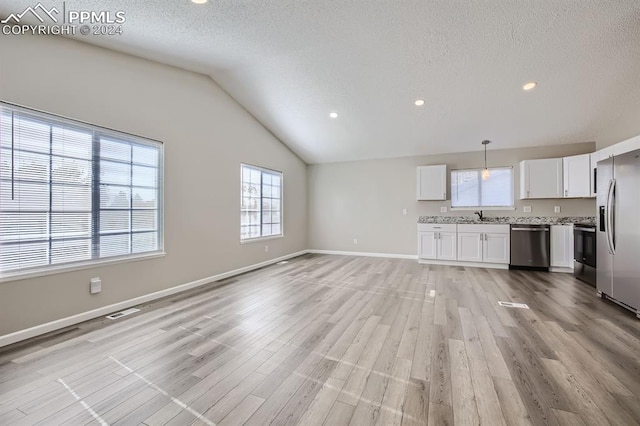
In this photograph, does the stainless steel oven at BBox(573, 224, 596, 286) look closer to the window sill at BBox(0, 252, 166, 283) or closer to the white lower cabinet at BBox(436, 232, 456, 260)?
the white lower cabinet at BBox(436, 232, 456, 260)

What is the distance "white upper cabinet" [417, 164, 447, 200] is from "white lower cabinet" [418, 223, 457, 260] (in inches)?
28.0

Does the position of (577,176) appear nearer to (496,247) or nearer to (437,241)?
(496,247)

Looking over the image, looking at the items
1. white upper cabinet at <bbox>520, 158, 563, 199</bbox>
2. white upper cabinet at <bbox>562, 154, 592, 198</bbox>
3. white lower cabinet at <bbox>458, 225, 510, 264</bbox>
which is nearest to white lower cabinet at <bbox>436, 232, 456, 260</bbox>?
white lower cabinet at <bbox>458, 225, 510, 264</bbox>

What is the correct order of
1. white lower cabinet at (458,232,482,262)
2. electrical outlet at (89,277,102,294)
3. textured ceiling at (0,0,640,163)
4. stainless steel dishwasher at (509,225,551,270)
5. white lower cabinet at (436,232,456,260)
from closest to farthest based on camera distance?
1. textured ceiling at (0,0,640,163)
2. electrical outlet at (89,277,102,294)
3. stainless steel dishwasher at (509,225,551,270)
4. white lower cabinet at (458,232,482,262)
5. white lower cabinet at (436,232,456,260)

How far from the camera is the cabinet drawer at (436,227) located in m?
5.73

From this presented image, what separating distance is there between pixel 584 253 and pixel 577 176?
1555 mm

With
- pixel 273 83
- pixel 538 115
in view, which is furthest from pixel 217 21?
pixel 538 115

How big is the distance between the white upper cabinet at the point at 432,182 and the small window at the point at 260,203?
327cm

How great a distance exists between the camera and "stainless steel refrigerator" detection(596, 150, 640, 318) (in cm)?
292

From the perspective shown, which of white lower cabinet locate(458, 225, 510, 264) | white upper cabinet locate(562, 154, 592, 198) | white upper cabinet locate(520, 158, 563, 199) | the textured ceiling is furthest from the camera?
white lower cabinet locate(458, 225, 510, 264)

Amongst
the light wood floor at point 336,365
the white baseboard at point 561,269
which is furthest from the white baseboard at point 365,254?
the light wood floor at point 336,365

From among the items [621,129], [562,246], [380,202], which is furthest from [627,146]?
[380,202]

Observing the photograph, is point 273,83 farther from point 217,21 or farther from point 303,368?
point 303,368

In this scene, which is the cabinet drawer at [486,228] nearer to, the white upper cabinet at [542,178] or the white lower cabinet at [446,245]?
the white lower cabinet at [446,245]
